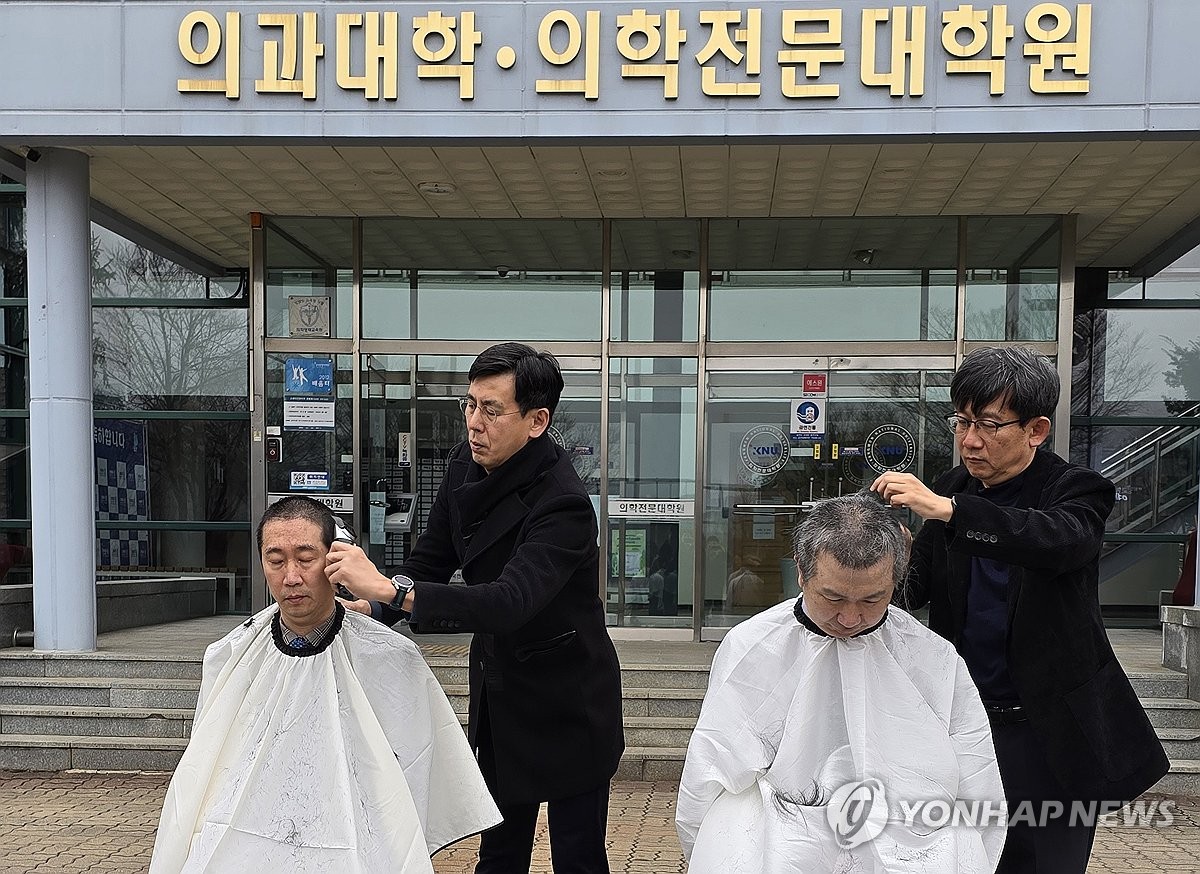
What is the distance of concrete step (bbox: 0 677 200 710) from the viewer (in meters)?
5.86

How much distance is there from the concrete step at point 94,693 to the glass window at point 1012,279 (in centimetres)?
572

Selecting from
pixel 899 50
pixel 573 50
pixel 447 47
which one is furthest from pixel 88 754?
pixel 899 50

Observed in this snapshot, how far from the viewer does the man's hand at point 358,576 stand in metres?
2.01

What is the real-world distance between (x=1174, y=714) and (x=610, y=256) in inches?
182

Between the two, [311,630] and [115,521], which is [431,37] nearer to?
[311,630]

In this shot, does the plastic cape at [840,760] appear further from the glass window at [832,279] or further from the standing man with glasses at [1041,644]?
the glass window at [832,279]

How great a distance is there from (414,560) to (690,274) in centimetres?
528

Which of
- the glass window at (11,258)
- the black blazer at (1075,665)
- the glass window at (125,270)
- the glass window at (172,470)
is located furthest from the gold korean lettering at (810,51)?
the glass window at (11,258)

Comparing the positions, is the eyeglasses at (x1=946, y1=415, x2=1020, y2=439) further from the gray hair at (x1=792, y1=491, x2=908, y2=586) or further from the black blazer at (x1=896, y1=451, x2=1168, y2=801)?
the gray hair at (x1=792, y1=491, x2=908, y2=586)

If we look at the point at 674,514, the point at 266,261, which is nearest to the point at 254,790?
the point at 674,514

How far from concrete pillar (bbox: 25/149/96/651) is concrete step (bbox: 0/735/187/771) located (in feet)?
2.00

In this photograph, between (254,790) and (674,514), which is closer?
(254,790)

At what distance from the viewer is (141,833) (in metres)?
4.68

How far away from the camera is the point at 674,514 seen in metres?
7.64
